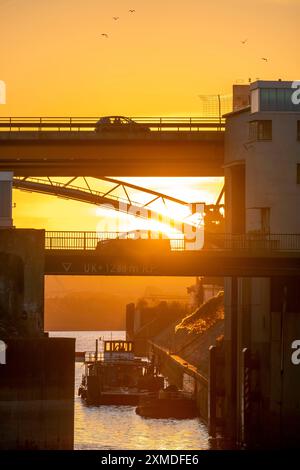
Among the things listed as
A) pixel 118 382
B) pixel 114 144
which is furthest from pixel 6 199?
pixel 118 382

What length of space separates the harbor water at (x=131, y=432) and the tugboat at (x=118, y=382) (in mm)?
4923

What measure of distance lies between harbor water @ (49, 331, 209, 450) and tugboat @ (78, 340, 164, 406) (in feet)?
16.2

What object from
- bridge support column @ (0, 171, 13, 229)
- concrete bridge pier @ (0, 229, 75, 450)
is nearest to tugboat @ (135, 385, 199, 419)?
bridge support column @ (0, 171, 13, 229)

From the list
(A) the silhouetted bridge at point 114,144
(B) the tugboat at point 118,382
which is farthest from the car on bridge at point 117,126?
(B) the tugboat at point 118,382

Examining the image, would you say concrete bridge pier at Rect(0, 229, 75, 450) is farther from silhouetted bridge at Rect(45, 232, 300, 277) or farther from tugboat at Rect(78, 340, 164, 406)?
tugboat at Rect(78, 340, 164, 406)

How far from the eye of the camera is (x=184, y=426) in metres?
136

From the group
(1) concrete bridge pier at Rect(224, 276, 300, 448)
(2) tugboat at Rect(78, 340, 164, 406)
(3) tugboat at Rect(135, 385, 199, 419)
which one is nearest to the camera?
(1) concrete bridge pier at Rect(224, 276, 300, 448)

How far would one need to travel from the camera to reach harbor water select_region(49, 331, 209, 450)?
12119 cm

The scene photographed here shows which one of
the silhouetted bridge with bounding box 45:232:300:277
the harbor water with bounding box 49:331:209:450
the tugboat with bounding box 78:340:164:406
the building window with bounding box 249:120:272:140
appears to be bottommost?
the harbor water with bounding box 49:331:209:450

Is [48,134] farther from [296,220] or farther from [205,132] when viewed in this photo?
[296,220]

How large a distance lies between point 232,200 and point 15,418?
115ft

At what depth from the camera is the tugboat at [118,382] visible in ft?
536

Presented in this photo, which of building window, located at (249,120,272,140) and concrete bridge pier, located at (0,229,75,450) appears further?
building window, located at (249,120,272,140)
